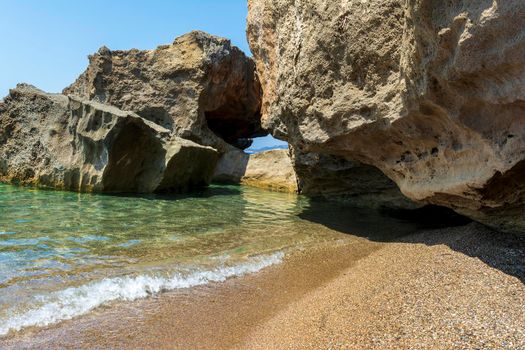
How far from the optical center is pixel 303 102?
6621mm

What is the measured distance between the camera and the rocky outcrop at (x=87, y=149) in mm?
10336

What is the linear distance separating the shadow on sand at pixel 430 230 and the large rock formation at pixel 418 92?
356 millimetres

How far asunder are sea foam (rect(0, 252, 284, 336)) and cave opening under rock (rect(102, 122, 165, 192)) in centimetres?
676

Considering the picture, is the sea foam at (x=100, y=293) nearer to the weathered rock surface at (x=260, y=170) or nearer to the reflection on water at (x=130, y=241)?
the reflection on water at (x=130, y=241)

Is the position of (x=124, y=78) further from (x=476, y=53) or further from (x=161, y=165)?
(x=476, y=53)

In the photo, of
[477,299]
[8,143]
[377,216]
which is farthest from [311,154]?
[8,143]

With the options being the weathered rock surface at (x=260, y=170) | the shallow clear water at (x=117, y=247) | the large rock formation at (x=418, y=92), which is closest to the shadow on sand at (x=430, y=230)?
the large rock formation at (x=418, y=92)

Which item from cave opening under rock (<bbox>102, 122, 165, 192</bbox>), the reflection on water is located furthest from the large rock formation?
cave opening under rock (<bbox>102, 122, 165, 192</bbox>)

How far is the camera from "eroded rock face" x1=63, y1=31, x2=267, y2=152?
1570cm

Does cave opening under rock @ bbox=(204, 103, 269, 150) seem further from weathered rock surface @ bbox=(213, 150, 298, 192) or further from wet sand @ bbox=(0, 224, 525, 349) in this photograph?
wet sand @ bbox=(0, 224, 525, 349)

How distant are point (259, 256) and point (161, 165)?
682 cm

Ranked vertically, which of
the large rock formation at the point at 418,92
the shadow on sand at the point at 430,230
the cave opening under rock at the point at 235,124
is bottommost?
the shadow on sand at the point at 430,230

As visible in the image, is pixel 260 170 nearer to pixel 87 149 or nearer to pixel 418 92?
pixel 87 149

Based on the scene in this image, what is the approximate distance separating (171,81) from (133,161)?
21.0 ft
